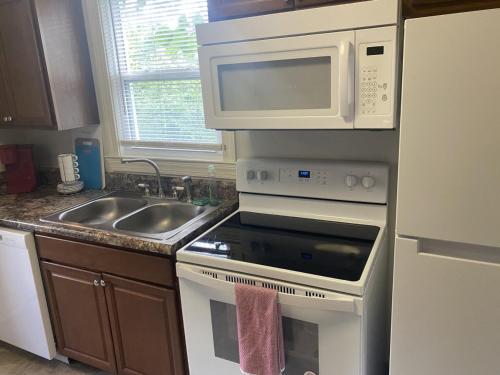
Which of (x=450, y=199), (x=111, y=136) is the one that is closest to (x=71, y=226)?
(x=111, y=136)

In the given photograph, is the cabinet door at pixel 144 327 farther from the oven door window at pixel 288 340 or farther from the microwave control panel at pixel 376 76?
the microwave control panel at pixel 376 76

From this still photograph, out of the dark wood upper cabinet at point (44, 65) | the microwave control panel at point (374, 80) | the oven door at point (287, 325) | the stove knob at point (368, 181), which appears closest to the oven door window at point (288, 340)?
the oven door at point (287, 325)

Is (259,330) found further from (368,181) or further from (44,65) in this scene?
(44,65)

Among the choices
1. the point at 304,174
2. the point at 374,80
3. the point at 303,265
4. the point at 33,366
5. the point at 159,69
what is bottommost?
the point at 33,366

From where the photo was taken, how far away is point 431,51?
1.03 metres

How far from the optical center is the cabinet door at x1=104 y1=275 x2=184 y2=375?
1.71 meters

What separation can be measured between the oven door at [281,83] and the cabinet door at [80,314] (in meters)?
0.98

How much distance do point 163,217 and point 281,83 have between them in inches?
42.2

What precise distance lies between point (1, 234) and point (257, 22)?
63.2 inches

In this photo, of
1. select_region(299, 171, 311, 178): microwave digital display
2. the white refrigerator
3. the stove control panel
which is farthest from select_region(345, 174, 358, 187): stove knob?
the white refrigerator

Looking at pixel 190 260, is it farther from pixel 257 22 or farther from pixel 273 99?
pixel 257 22

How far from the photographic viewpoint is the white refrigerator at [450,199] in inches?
39.4

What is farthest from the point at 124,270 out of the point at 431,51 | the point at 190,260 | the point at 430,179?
the point at 431,51

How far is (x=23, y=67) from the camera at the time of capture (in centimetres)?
219
